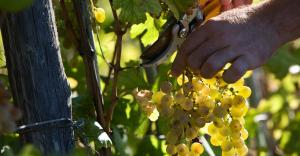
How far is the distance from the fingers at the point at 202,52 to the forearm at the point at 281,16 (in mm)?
141

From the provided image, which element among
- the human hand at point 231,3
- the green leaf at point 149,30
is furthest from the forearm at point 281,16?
the green leaf at point 149,30

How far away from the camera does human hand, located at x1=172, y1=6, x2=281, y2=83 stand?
4.47ft

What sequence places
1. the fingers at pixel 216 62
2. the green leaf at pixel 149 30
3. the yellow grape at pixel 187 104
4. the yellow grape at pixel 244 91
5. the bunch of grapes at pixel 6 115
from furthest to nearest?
1. the green leaf at pixel 149 30
2. the yellow grape at pixel 244 91
3. the yellow grape at pixel 187 104
4. the fingers at pixel 216 62
5. the bunch of grapes at pixel 6 115

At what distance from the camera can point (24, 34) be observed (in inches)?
50.6

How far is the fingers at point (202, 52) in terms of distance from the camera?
4.48 feet

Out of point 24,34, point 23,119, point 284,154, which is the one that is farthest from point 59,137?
point 284,154

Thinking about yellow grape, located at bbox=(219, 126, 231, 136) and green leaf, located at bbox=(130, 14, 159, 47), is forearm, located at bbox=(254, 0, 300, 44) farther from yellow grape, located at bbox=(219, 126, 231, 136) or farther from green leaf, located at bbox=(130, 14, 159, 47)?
green leaf, located at bbox=(130, 14, 159, 47)

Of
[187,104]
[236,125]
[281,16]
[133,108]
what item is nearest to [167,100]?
[187,104]

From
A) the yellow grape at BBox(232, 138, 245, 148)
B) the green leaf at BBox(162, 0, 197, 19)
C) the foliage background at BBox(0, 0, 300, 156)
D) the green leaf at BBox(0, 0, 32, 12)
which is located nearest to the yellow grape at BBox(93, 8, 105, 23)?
the foliage background at BBox(0, 0, 300, 156)

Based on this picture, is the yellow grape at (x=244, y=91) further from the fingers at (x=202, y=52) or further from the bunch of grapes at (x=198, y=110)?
the fingers at (x=202, y=52)

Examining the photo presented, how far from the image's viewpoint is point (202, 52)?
4.48 feet

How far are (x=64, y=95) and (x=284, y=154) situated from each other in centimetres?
195

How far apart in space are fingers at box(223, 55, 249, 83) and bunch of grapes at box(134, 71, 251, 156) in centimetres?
10

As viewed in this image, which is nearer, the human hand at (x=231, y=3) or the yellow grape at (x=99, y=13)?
the human hand at (x=231, y=3)
